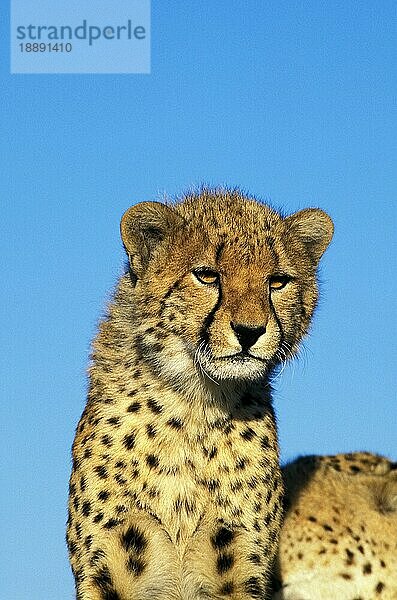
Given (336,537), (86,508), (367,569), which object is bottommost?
(367,569)

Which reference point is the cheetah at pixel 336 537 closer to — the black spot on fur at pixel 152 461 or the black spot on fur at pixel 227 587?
the black spot on fur at pixel 227 587

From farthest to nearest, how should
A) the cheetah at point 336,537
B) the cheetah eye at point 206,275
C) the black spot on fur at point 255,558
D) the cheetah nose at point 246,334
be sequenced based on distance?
1. the cheetah at point 336,537
2. the black spot on fur at point 255,558
3. the cheetah eye at point 206,275
4. the cheetah nose at point 246,334

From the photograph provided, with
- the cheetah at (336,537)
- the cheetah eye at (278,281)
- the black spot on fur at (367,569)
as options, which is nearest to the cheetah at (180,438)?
the cheetah eye at (278,281)

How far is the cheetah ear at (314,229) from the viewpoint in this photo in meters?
5.21

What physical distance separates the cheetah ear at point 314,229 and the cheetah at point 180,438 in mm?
133

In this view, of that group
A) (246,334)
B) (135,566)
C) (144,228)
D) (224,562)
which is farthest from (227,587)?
(144,228)

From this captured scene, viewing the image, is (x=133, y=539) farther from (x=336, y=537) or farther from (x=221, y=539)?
(x=336, y=537)

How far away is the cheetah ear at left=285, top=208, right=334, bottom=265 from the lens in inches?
205

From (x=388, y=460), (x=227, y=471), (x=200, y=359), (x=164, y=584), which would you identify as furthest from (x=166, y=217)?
(x=388, y=460)

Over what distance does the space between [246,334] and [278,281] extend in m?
0.35

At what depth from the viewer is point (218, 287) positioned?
184 inches

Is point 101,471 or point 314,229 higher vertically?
point 314,229

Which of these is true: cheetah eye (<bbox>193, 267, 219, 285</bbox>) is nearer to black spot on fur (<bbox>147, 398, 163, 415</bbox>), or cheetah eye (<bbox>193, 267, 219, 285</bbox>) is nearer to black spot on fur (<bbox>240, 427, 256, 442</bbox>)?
black spot on fur (<bbox>147, 398, 163, 415</bbox>)

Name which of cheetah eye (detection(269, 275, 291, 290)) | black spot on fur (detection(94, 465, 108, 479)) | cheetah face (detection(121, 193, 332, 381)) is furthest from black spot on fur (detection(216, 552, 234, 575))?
cheetah eye (detection(269, 275, 291, 290))
